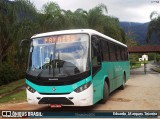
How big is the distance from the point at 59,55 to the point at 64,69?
0.61 m

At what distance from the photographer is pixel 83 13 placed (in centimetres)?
3881

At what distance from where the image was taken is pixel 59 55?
36.2ft

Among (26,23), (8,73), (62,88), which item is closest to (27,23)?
(26,23)

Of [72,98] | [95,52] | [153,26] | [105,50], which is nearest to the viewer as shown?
[72,98]

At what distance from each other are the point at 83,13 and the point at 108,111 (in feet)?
94.4

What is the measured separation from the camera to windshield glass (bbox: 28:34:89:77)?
1073 centimetres

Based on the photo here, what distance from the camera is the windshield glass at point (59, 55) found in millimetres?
10734

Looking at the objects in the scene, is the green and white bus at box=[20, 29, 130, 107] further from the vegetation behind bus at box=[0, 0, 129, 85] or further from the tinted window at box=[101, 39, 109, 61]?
the vegetation behind bus at box=[0, 0, 129, 85]

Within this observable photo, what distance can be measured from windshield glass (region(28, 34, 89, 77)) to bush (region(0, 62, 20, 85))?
677 inches

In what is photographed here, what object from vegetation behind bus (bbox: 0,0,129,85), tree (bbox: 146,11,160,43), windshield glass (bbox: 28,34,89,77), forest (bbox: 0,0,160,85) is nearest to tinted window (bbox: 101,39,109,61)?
windshield glass (bbox: 28,34,89,77)

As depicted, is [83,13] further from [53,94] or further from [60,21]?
[53,94]

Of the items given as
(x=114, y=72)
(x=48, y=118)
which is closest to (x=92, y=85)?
(x=48, y=118)

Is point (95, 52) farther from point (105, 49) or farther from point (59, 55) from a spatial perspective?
point (105, 49)

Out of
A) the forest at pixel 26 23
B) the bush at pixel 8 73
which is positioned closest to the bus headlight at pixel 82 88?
the forest at pixel 26 23
